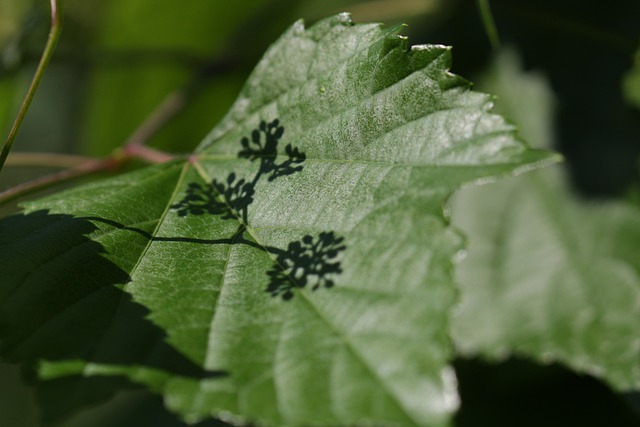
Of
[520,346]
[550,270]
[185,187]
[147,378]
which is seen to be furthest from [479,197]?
[147,378]

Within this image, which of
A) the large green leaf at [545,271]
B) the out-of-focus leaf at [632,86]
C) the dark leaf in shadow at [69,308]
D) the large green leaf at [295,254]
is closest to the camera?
the large green leaf at [295,254]

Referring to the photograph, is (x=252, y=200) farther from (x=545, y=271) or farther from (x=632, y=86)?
(x=632, y=86)

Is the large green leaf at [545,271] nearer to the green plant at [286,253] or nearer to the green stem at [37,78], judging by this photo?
the green plant at [286,253]

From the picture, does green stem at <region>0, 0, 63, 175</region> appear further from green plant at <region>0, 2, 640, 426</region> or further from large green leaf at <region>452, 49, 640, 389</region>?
large green leaf at <region>452, 49, 640, 389</region>

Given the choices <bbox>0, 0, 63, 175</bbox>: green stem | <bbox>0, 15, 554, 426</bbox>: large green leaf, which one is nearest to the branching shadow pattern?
<bbox>0, 15, 554, 426</bbox>: large green leaf

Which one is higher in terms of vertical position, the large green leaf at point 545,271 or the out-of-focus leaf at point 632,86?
the out-of-focus leaf at point 632,86

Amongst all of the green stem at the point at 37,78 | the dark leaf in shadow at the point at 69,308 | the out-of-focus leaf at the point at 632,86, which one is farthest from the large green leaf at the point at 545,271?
the green stem at the point at 37,78

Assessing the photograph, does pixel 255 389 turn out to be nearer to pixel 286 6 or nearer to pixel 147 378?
pixel 147 378
